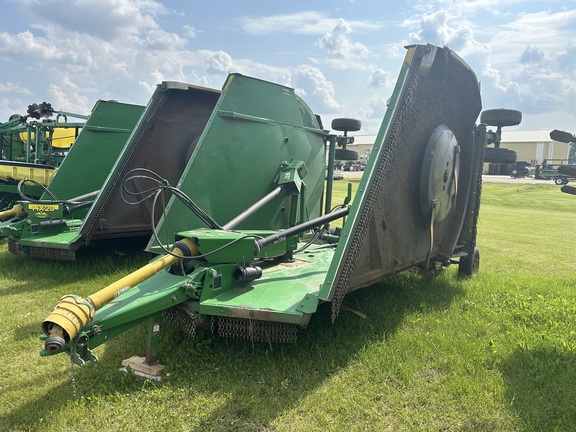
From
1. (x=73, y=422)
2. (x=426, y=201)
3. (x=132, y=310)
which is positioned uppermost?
(x=426, y=201)

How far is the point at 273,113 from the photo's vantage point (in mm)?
5008

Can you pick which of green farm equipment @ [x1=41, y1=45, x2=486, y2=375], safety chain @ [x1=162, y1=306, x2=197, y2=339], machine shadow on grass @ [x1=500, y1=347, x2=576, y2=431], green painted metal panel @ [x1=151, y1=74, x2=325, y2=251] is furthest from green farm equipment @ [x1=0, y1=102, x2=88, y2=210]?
machine shadow on grass @ [x1=500, y1=347, x2=576, y2=431]

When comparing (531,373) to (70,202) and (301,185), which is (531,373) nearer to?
(301,185)

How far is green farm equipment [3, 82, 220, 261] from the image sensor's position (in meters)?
5.18

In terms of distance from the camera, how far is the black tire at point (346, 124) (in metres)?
6.30

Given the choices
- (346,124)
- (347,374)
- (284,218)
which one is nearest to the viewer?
(347,374)

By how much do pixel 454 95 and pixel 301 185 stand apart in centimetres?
178

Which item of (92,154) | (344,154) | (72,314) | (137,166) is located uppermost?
(344,154)

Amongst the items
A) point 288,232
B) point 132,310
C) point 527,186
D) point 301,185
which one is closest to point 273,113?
point 301,185

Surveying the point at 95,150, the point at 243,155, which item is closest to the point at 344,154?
the point at 243,155

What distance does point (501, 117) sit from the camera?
462 centimetres

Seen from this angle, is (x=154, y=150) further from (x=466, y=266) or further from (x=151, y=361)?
(x=466, y=266)

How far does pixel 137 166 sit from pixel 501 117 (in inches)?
157

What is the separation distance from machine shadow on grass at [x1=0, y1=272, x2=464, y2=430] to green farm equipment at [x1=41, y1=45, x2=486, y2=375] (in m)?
0.20
